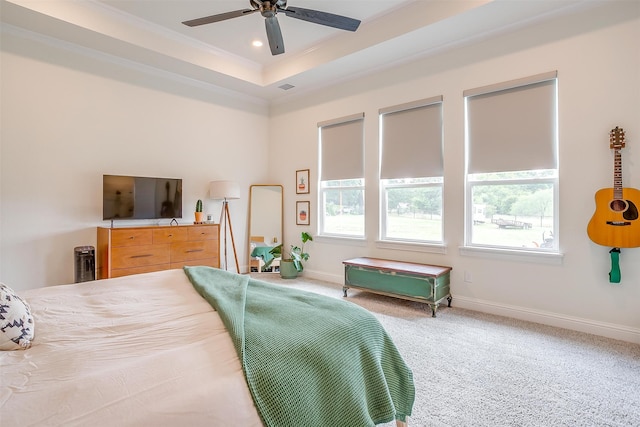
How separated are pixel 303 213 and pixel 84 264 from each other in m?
2.99

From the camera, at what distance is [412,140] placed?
3.98 meters

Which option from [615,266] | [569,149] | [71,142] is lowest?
[615,266]

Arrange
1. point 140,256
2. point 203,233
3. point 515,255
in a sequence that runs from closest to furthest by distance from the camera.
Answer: point 515,255, point 140,256, point 203,233

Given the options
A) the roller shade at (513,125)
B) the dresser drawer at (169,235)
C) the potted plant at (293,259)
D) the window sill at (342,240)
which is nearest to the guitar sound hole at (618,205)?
the roller shade at (513,125)

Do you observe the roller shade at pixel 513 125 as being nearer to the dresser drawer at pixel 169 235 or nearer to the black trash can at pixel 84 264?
the dresser drawer at pixel 169 235

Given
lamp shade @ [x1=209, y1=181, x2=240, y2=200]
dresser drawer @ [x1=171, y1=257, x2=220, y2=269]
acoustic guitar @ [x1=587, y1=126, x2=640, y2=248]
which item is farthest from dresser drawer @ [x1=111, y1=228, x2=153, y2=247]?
acoustic guitar @ [x1=587, y1=126, x2=640, y2=248]

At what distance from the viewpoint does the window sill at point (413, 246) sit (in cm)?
374

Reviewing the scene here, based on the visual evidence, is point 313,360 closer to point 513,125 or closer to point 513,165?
point 513,165

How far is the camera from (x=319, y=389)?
1136 millimetres

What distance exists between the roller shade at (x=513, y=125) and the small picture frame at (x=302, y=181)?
2500 mm

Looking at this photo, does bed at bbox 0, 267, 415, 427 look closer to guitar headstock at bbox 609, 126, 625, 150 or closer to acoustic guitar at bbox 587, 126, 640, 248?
acoustic guitar at bbox 587, 126, 640, 248

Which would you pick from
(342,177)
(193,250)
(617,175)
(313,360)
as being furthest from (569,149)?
(193,250)

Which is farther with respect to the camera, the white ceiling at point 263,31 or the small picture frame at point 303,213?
the small picture frame at point 303,213

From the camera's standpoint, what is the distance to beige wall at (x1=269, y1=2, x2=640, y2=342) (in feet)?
8.84
